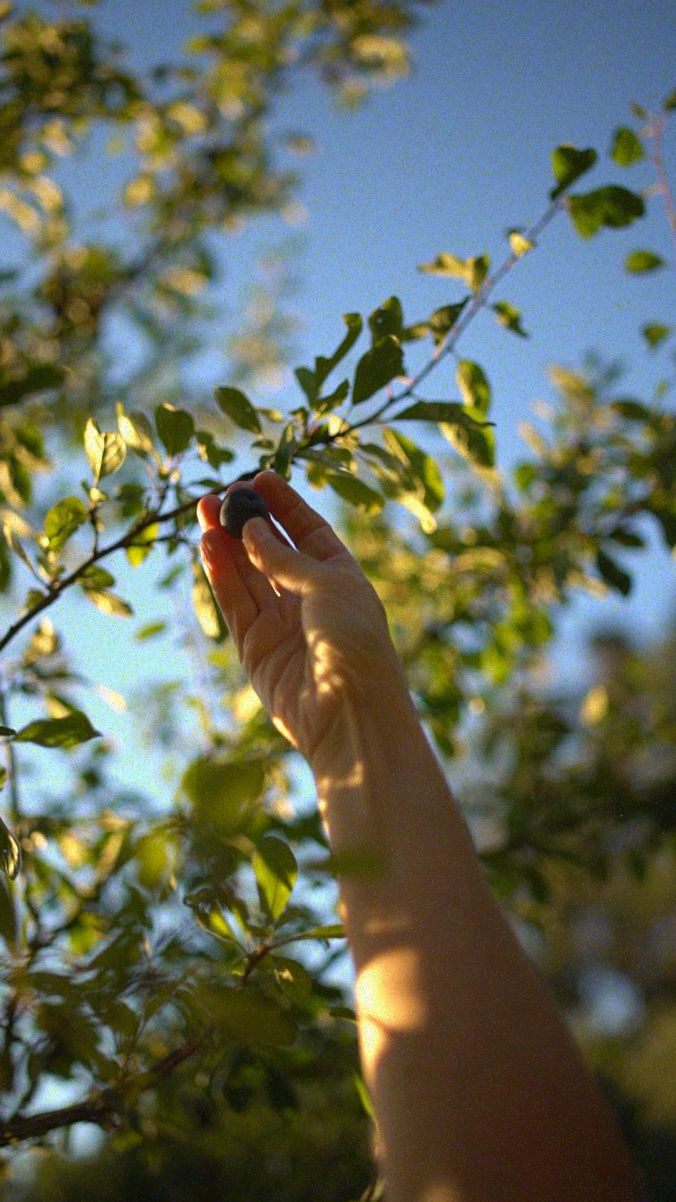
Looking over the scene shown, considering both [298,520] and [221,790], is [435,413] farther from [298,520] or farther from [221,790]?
[221,790]

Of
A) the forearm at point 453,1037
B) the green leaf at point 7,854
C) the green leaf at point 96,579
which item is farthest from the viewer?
the green leaf at point 96,579

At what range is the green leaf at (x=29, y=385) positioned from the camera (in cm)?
104

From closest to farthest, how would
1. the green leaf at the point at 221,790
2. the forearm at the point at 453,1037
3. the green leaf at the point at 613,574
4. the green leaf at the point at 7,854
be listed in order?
the green leaf at the point at 221,790
the forearm at the point at 453,1037
the green leaf at the point at 7,854
the green leaf at the point at 613,574

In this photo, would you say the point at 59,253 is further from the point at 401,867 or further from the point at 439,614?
the point at 401,867

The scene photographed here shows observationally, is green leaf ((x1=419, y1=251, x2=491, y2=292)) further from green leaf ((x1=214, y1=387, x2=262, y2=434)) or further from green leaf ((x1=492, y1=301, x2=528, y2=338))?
green leaf ((x1=214, y1=387, x2=262, y2=434))

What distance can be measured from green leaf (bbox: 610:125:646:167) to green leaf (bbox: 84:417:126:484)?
2.79ft

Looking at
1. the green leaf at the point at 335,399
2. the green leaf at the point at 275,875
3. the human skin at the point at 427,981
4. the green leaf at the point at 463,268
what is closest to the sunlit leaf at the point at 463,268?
the green leaf at the point at 463,268

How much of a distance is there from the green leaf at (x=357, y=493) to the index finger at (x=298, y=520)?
5 cm

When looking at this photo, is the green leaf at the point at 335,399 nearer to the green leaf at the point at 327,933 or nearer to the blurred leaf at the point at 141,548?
the blurred leaf at the point at 141,548

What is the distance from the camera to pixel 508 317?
119 cm

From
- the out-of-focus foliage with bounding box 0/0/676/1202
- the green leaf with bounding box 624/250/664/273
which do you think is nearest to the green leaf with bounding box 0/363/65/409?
the out-of-focus foliage with bounding box 0/0/676/1202

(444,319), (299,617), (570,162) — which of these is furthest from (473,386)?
(299,617)

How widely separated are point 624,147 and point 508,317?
0.33 meters

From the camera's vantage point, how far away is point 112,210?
374 centimetres
